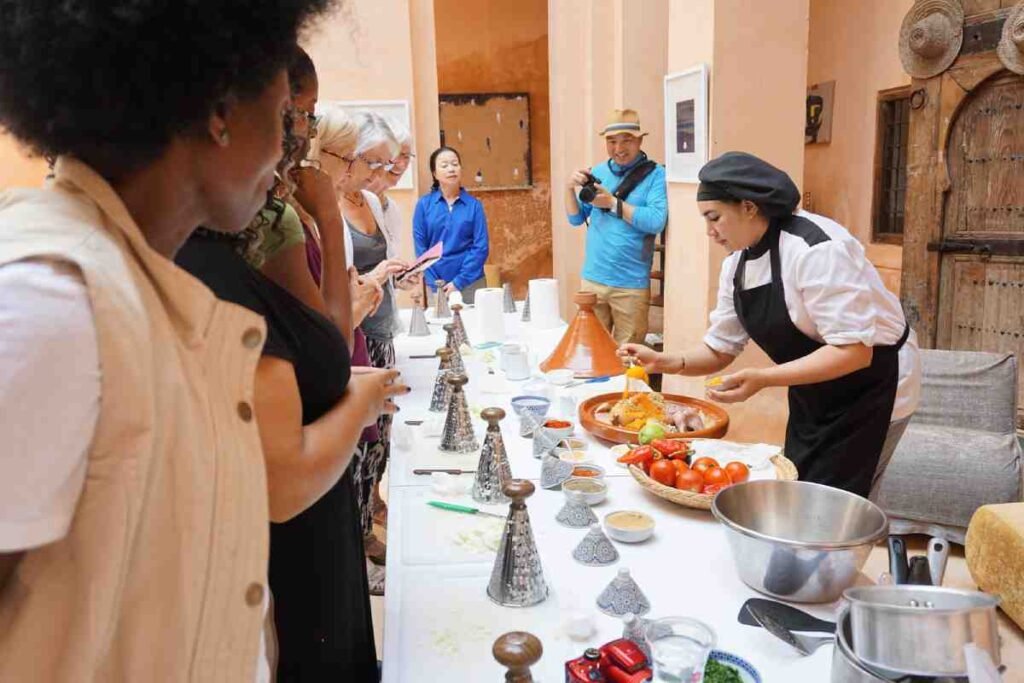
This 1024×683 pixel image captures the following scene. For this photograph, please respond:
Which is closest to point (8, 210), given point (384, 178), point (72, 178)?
point (72, 178)

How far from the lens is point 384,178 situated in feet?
9.05

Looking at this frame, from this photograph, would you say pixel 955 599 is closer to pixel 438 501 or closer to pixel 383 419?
pixel 438 501

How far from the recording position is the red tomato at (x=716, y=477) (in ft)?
5.67

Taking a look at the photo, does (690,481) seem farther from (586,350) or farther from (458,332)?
(458,332)

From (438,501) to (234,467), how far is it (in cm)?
115

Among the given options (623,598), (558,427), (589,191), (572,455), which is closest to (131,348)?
(623,598)

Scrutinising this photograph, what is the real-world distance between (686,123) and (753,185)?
96.6 inches

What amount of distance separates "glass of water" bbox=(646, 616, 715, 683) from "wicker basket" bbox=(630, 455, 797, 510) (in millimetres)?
527

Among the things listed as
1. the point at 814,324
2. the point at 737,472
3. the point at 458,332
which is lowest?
the point at 737,472

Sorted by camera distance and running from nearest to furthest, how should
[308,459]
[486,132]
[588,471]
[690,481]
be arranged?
1. [308,459]
2. [690,481]
3. [588,471]
4. [486,132]

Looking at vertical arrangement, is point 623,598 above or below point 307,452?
below

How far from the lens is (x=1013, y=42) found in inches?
170

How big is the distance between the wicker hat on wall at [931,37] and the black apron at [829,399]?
3.50 metres

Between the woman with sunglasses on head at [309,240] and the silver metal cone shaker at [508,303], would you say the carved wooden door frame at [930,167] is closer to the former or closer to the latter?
the silver metal cone shaker at [508,303]
